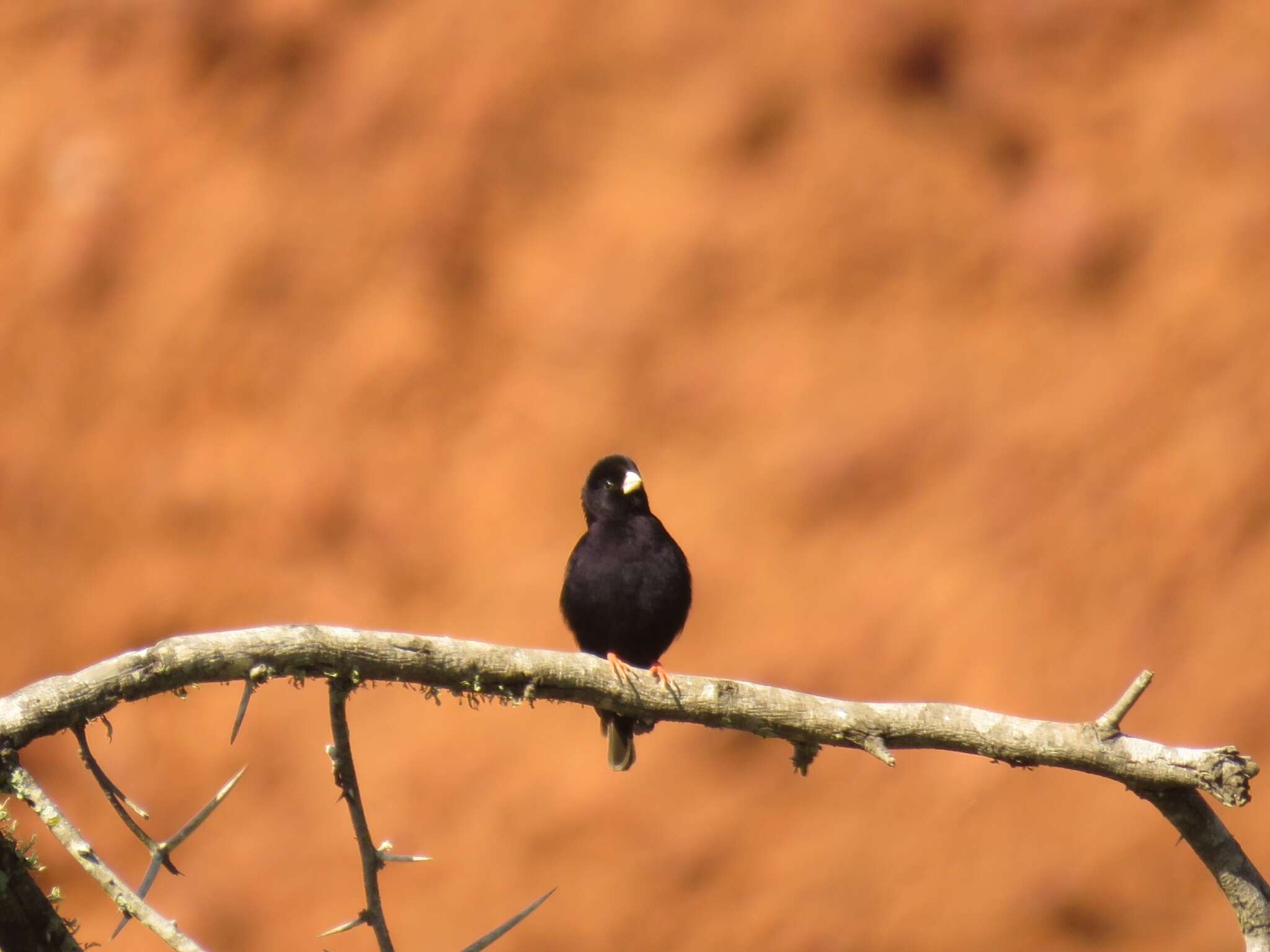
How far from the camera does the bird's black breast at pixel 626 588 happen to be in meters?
4.22

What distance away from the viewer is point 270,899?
20.3 ft

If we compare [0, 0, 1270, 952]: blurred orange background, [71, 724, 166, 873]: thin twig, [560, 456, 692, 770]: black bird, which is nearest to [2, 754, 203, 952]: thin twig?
[71, 724, 166, 873]: thin twig

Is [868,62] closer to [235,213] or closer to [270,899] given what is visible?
[235,213]

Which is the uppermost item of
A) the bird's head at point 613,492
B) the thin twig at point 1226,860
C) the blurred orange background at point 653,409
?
the blurred orange background at point 653,409

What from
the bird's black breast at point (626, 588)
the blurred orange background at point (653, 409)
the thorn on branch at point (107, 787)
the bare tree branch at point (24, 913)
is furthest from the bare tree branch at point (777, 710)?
the blurred orange background at point (653, 409)

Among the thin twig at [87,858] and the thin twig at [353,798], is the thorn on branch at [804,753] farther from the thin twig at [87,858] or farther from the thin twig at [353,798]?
the thin twig at [87,858]

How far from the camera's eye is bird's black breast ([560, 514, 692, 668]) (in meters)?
4.22

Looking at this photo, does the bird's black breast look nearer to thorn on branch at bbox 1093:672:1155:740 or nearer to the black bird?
the black bird

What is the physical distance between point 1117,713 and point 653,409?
161 inches

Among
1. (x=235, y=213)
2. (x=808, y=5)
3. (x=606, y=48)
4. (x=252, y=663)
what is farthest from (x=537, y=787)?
(x=252, y=663)

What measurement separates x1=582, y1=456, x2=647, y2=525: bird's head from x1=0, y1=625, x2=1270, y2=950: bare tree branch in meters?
1.88

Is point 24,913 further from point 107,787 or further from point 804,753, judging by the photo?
point 804,753

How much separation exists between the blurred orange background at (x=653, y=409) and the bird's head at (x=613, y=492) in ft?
5.51

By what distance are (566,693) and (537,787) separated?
3868 mm
